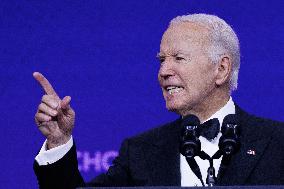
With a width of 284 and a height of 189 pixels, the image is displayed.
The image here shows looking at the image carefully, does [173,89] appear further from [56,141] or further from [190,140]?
[190,140]

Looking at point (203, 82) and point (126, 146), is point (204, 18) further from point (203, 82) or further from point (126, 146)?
point (126, 146)

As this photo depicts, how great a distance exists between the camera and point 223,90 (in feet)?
7.38

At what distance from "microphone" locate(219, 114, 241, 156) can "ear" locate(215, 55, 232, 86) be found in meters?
0.67

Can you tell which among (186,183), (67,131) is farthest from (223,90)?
(67,131)

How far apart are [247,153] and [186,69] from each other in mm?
357

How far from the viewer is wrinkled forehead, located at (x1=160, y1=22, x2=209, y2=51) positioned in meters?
2.13

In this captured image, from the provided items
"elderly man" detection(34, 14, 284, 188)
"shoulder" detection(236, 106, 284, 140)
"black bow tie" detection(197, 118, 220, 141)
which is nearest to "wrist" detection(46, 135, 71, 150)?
"elderly man" detection(34, 14, 284, 188)

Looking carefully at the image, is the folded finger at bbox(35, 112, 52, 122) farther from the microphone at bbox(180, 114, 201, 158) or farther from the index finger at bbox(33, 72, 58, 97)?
the microphone at bbox(180, 114, 201, 158)

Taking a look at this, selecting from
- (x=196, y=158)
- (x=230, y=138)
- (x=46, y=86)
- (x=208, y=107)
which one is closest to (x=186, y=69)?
(x=208, y=107)

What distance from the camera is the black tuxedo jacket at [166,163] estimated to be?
180 cm

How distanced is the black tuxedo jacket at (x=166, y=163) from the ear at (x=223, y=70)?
112 millimetres

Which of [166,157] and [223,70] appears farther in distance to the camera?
[223,70]

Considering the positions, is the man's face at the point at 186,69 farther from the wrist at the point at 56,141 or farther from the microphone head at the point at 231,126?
the microphone head at the point at 231,126

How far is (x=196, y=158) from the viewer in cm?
208
